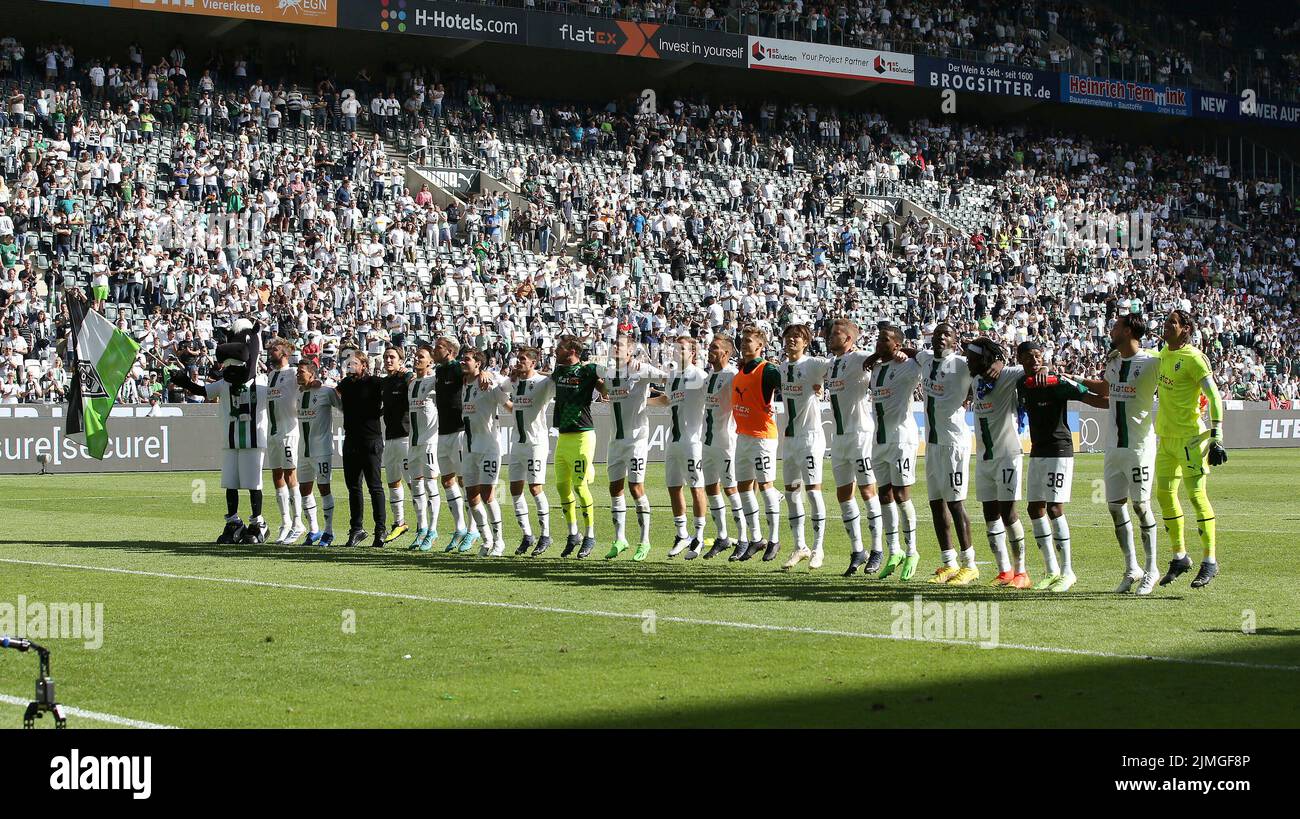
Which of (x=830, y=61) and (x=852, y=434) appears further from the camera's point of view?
(x=830, y=61)

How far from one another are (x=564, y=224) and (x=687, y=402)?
3194 cm

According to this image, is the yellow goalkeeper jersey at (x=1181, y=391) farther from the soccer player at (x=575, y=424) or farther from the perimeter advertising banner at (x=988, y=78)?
the perimeter advertising banner at (x=988, y=78)

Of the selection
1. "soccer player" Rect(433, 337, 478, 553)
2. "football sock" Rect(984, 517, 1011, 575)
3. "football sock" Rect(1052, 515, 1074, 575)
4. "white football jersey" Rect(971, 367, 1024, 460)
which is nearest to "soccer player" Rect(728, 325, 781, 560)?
"white football jersey" Rect(971, 367, 1024, 460)

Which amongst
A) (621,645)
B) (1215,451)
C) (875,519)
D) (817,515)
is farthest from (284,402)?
(1215,451)

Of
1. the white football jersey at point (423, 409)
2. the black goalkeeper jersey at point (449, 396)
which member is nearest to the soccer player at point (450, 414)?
the black goalkeeper jersey at point (449, 396)

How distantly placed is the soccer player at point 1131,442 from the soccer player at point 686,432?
4.78 meters

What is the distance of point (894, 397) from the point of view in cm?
1470

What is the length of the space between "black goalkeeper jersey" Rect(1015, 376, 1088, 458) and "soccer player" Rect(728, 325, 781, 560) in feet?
10.1

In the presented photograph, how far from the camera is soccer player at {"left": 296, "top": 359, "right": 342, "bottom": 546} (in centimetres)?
1906

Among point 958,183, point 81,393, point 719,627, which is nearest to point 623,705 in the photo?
point 719,627

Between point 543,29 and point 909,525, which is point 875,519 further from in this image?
point 543,29

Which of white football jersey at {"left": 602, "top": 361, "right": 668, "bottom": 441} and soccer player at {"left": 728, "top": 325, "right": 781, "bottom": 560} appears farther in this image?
white football jersey at {"left": 602, "top": 361, "right": 668, "bottom": 441}

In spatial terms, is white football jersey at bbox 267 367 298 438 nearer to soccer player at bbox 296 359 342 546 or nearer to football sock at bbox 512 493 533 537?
soccer player at bbox 296 359 342 546

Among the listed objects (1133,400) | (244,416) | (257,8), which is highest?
(257,8)
